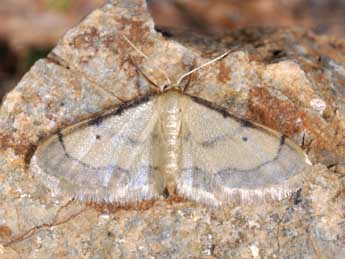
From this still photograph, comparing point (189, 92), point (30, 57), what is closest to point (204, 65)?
point (189, 92)

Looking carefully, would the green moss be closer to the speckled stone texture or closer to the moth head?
the speckled stone texture

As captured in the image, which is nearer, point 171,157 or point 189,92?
point 171,157

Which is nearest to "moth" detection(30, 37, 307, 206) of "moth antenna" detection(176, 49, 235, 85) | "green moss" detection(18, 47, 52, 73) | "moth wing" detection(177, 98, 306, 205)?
"moth wing" detection(177, 98, 306, 205)

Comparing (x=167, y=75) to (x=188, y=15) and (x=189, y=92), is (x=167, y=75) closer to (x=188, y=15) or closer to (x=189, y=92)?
(x=189, y=92)

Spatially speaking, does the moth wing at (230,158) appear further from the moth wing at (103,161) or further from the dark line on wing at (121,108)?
the dark line on wing at (121,108)

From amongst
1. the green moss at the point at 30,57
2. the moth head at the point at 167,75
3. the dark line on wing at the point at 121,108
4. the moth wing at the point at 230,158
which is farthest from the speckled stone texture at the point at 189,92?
the green moss at the point at 30,57

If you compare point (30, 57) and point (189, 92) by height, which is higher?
point (30, 57)
